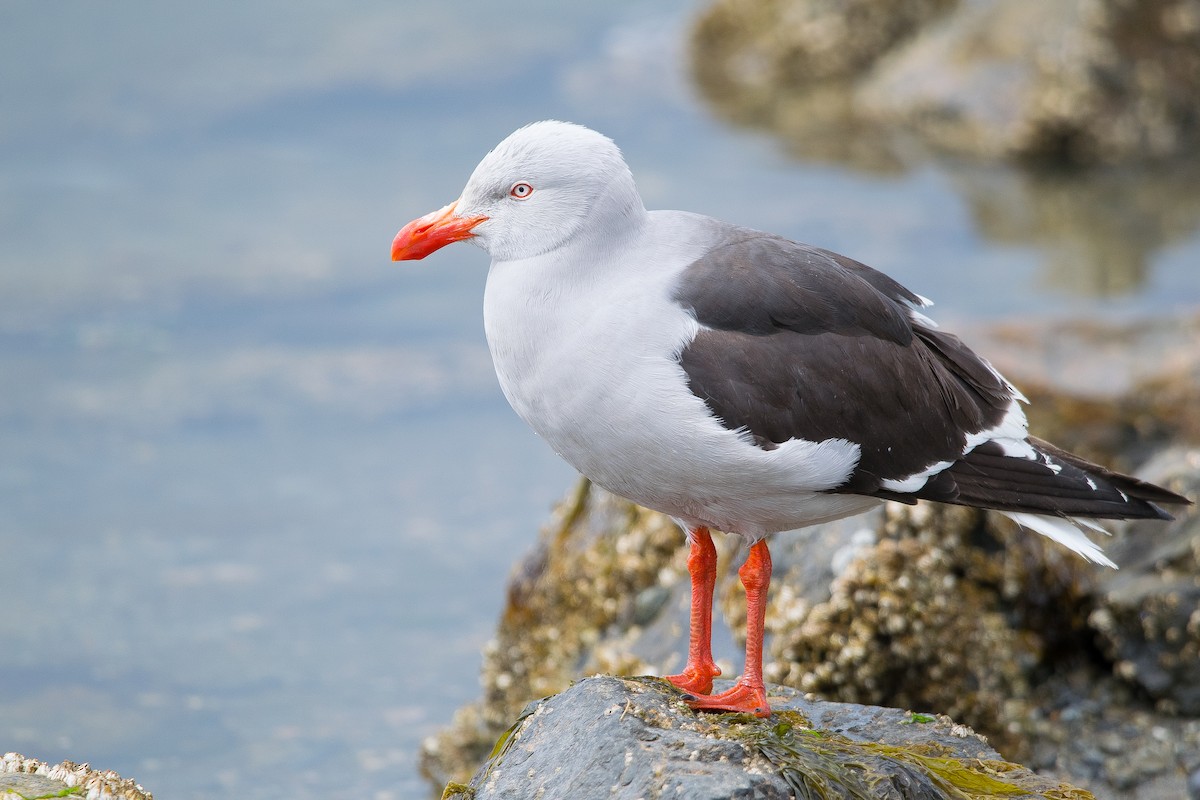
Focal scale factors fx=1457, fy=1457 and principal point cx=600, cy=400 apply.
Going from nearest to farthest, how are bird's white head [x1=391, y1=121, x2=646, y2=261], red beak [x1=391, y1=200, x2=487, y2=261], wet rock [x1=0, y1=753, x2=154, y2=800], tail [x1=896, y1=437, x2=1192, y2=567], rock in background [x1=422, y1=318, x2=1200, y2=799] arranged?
wet rock [x1=0, y1=753, x2=154, y2=800] < bird's white head [x1=391, y1=121, x2=646, y2=261] < red beak [x1=391, y1=200, x2=487, y2=261] < tail [x1=896, y1=437, x2=1192, y2=567] < rock in background [x1=422, y1=318, x2=1200, y2=799]

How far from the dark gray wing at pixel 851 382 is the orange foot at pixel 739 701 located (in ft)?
2.66

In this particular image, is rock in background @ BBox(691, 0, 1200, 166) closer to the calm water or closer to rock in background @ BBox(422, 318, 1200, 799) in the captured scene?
the calm water

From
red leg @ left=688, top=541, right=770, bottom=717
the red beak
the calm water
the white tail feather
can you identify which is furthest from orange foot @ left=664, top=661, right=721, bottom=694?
the calm water

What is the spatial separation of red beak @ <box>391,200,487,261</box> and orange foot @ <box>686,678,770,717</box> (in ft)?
6.13

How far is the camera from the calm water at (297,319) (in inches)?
378

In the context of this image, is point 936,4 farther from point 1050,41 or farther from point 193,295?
point 193,295

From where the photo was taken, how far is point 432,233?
5.30 m

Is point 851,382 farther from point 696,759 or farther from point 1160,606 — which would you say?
point 1160,606

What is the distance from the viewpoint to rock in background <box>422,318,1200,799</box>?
6852 mm

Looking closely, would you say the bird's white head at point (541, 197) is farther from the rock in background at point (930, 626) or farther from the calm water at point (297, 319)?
the calm water at point (297, 319)

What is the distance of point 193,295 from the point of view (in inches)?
554

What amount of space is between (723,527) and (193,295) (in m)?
9.79

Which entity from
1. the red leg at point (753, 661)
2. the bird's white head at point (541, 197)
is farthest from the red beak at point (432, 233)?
the red leg at point (753, 661)

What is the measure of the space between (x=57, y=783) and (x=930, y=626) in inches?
156
